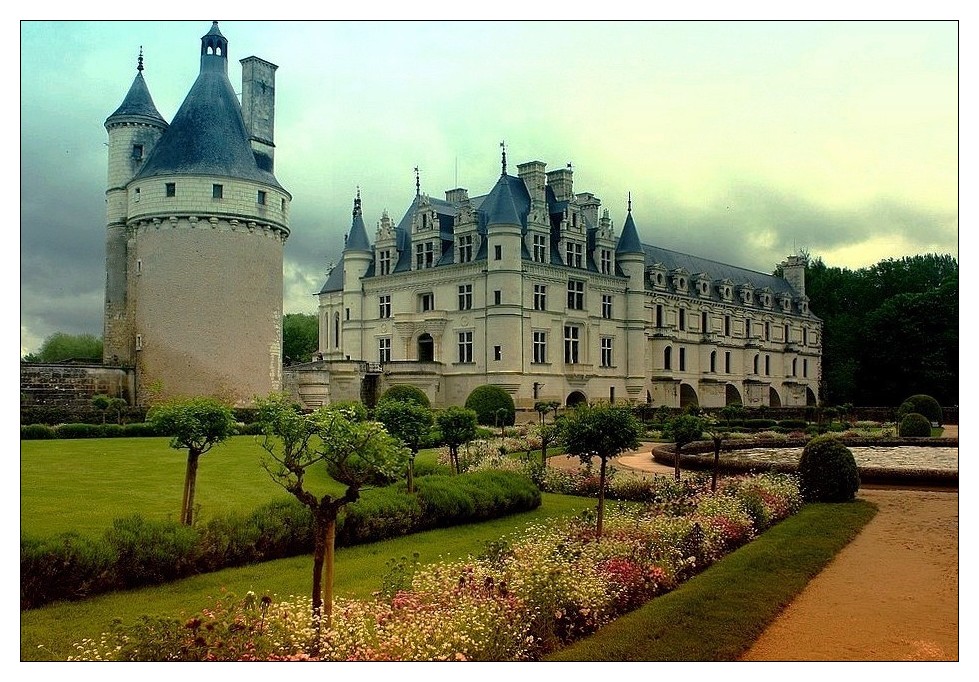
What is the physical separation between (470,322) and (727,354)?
76.7 feet

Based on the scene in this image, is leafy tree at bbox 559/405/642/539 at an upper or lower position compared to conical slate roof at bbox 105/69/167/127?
lower

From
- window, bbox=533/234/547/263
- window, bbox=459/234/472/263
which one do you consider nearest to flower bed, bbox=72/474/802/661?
window, bbox=459/234/472/263

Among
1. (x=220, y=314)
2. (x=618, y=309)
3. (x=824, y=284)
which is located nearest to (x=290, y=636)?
(x=220, y=314)

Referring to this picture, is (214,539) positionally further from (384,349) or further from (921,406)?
(921,406)

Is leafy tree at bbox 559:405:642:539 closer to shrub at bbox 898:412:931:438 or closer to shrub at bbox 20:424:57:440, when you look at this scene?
shrub at bbox 20:424:57:440

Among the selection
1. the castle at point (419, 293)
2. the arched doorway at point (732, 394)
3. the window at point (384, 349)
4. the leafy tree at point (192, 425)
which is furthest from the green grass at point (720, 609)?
the arched doorway at point (732, 394)

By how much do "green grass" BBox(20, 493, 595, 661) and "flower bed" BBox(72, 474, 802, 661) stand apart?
357mm

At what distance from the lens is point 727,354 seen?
54188 mm

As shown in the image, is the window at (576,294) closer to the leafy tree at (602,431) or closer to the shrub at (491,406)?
the shrub at (491,406)

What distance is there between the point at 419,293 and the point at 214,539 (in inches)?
1160

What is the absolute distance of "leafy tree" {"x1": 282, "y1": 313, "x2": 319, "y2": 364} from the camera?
36.9 metres

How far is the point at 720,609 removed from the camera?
8133 millimetres

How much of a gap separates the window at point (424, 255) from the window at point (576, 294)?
716 centimetres

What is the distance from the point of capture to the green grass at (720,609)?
7.32 meters
